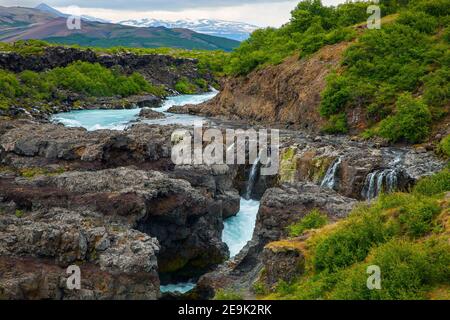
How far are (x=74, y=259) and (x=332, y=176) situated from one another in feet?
64.8

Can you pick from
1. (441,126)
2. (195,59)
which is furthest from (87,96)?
(441,126)

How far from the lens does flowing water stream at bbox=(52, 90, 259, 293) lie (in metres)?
30.9

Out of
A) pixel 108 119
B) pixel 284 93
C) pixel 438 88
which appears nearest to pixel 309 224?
pixel 438 88

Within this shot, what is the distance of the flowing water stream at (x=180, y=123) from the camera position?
30872 millimetres

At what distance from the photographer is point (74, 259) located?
20609mm

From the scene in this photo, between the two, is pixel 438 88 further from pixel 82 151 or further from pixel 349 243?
pixel 349 243

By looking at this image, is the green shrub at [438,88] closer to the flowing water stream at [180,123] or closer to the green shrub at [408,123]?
the green shrub at [408,123]

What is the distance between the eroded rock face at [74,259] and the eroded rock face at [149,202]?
8.68 ft

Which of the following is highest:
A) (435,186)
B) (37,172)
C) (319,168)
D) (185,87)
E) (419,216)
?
(419,216)

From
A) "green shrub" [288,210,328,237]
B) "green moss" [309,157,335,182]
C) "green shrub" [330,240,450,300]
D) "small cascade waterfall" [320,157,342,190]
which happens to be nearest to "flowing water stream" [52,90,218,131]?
"green moss" [309,157,335,182]

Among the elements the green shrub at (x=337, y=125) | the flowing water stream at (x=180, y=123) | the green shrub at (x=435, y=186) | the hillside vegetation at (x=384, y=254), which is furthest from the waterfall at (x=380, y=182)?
the hillside vegetation at (x=384, y=254)

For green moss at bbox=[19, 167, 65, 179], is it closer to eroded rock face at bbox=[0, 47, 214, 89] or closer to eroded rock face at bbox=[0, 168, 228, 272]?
eroded rock face at bbox=[0, 168, 228, 272]

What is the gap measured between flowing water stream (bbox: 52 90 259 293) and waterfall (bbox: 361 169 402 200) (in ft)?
25.1

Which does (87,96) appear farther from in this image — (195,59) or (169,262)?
(169,262)
